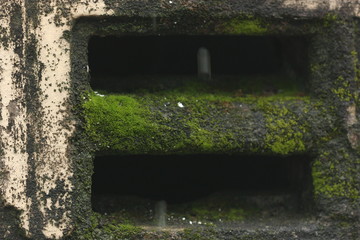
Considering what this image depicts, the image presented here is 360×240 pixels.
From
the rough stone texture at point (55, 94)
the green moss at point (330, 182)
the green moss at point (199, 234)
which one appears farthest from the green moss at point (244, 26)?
the green moss at point (199, 234)

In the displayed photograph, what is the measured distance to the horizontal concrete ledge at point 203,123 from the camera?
167 cm

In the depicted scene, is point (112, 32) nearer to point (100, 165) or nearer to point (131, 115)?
point (131, 115)

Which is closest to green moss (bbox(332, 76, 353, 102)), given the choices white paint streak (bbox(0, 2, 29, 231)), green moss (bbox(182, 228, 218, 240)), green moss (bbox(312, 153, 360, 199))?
green moss (bbox(312, 153, 360, 199))

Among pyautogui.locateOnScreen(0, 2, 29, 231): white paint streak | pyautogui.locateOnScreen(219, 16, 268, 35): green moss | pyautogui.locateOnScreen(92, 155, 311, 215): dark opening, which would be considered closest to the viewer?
pyautogui.locateOnScreen(0, 2, 29, 231): white paint streak

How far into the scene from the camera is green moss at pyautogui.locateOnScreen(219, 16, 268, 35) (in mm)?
1739

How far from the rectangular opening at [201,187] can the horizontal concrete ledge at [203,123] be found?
15 centimetres

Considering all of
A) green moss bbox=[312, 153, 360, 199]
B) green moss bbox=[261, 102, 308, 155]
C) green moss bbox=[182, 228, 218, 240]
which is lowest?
green moss bbox=[182, 228, 218, 240]

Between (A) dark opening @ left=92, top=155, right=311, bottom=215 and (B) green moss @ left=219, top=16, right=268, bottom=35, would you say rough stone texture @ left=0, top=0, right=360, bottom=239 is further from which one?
(A) dark opening @ left=92, top=155, right=311, bottom=215

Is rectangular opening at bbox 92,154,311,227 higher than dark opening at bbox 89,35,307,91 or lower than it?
lower

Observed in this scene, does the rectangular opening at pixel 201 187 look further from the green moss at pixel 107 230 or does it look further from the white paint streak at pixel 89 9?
the white paint streak at pixel 89 9

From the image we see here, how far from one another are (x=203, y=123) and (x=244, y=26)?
0.32m

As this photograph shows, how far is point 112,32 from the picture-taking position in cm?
171

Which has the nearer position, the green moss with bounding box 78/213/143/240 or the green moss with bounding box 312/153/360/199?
the green moss with bounding box 78/213/143/240

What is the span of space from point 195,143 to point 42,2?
607 millimetres
